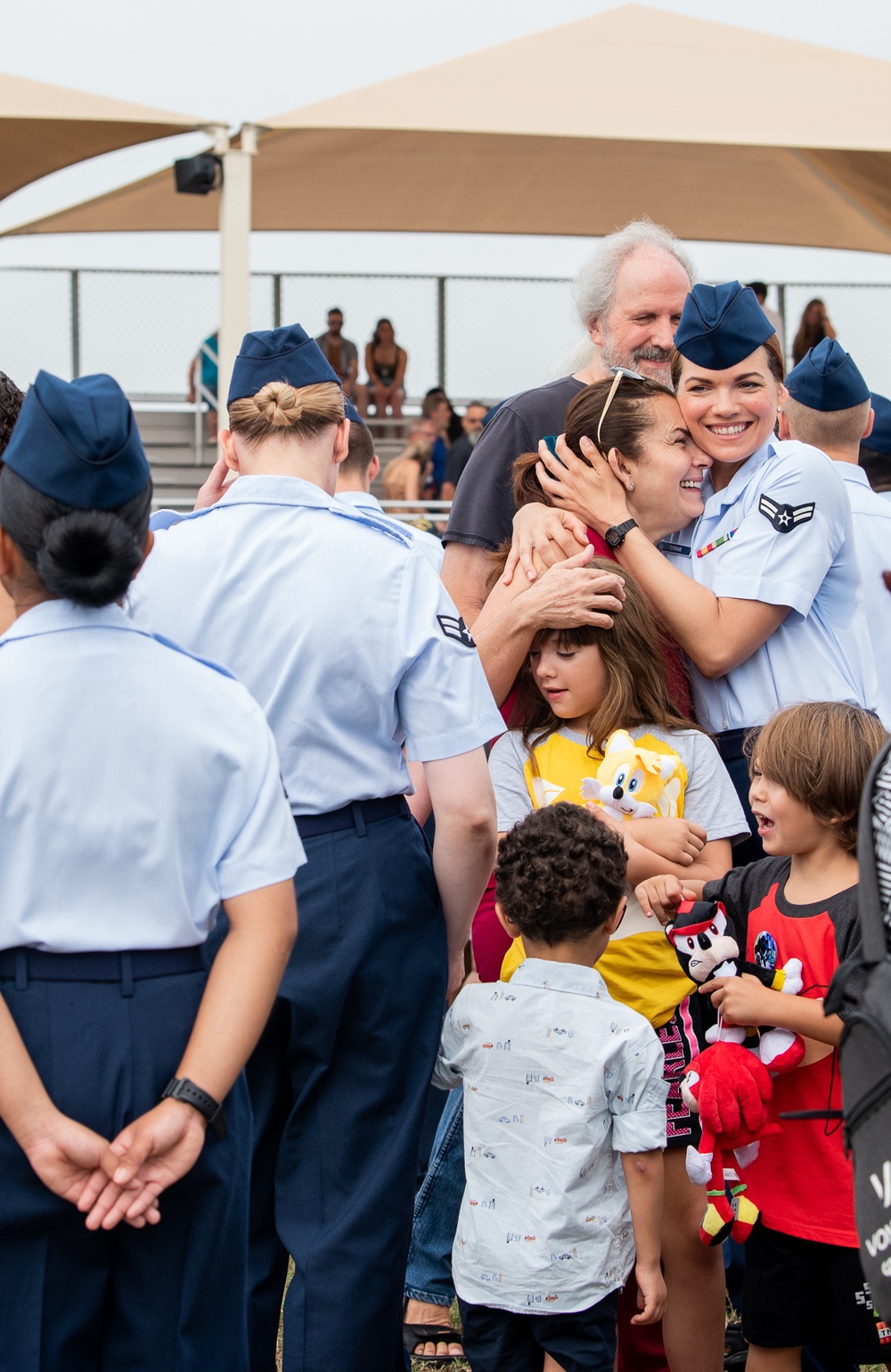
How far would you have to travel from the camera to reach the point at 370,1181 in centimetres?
240

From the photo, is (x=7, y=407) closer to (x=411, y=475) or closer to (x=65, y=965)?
(x=65, y=965)

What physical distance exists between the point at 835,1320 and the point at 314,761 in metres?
1.31

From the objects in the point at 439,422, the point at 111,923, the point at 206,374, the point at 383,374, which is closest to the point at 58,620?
the point at 111,923

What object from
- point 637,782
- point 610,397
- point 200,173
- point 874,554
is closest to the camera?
point 637,782

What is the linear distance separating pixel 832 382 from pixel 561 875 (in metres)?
1.88

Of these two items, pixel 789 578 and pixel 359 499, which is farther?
pixel 359 499

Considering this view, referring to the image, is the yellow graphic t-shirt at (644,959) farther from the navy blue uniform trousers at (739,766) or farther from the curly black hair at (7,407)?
the curly black hair at (7,407)

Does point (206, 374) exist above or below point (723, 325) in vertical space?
below

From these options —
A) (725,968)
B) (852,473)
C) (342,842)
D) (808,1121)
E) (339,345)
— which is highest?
(339,345)

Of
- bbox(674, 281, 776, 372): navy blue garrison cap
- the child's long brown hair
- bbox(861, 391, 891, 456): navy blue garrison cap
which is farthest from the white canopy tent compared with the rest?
the child's long brown hair

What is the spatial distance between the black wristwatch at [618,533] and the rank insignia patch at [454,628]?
0.54 metres

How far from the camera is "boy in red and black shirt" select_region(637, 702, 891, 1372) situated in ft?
7.89

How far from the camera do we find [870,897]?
4.19 ft

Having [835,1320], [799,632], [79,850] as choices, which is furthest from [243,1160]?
[799,632]
